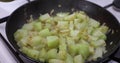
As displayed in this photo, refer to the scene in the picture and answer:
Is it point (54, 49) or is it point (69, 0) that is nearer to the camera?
point (54, 49)

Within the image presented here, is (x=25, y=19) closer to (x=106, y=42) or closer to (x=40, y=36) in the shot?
(x=40, y=36)

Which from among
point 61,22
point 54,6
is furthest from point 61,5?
point 61,22

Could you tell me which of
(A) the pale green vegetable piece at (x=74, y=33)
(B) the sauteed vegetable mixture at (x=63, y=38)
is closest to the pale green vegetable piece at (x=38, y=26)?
(B) the sauteed vegetable mixture at (x=63, y=38)

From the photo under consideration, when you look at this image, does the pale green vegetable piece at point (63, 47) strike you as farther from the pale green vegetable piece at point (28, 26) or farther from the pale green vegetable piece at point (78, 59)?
the pale green vegetable piece at point (28, 26)

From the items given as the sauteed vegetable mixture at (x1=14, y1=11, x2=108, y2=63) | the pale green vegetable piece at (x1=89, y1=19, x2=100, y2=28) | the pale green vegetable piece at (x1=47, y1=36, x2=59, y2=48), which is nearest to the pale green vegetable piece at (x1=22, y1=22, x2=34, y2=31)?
the sauteed vegetable mixture at (x1=14, y1=11, x2=108, y2=63)

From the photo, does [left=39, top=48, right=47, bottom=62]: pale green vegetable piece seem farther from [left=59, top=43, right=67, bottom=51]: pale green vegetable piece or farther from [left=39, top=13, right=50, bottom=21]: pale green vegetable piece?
[left=39, top=13, right=50, bottom=21]: pale green vegetable piece

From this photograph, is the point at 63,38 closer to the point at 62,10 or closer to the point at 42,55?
the point at 42,55

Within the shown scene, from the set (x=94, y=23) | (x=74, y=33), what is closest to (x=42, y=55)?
(x=74, y=33)

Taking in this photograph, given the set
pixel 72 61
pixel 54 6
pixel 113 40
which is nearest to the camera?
pixel 72 61
